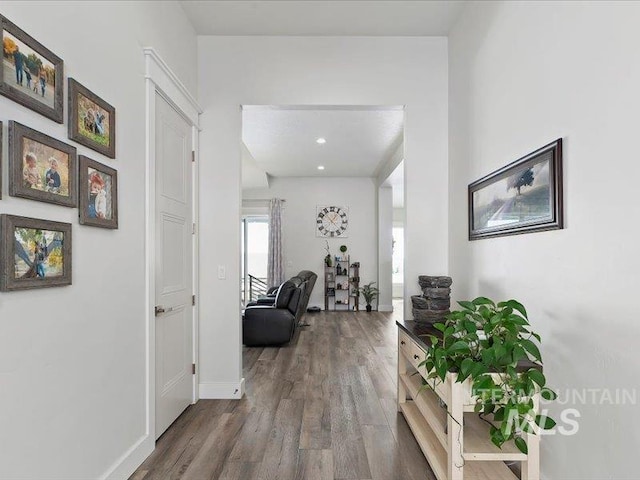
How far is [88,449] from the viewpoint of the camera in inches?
67.2

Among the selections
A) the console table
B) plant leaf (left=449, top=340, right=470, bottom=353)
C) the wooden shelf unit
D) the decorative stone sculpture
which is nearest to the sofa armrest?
the decorative stone sculpture

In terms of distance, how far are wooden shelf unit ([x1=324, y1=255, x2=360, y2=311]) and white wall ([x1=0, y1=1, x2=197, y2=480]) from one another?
6.06 metres

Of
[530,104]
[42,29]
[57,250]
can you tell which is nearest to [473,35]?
[530,104]

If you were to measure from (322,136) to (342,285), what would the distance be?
3.75m

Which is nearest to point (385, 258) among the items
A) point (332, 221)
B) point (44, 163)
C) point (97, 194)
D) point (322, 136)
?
point (332, 221)

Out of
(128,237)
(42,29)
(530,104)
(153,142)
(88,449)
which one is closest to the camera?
(42,29)

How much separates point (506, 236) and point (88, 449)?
235 centimetres

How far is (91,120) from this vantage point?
175cm

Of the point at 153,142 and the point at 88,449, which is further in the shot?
the point at 153,142

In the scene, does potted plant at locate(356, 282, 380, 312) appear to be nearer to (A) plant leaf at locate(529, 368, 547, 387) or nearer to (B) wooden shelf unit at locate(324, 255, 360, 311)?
(B) wooden shelf unit at locate(324, 255, 360, 311)

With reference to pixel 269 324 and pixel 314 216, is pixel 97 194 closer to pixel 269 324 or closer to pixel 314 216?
pixel 269 324

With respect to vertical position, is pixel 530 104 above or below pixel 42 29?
below

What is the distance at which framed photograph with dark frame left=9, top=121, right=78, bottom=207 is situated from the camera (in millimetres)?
1287

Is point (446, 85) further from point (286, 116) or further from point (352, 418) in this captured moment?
point (352, 418)
